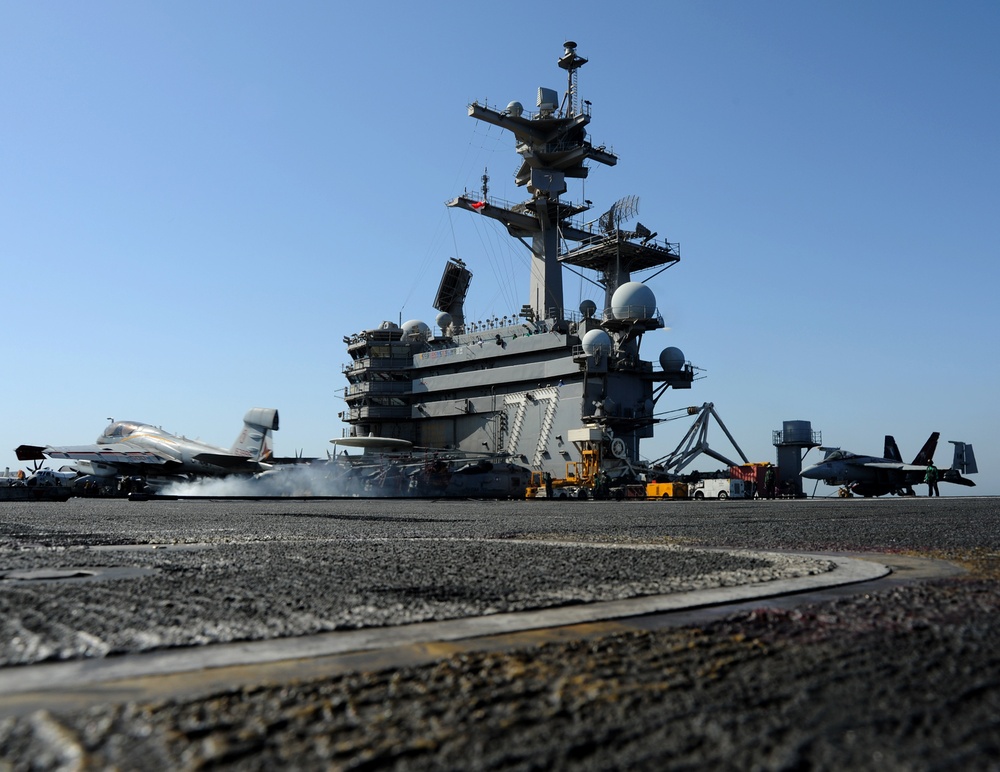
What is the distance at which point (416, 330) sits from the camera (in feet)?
208

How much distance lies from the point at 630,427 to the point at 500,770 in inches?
1856

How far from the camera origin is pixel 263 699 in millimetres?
2621

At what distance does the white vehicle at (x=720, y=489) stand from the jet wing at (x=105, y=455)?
31058 millimetres

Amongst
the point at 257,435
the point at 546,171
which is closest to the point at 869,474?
the point at 546,171

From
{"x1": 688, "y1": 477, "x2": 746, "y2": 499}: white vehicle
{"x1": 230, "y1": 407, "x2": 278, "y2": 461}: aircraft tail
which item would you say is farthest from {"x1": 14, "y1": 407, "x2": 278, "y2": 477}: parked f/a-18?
{"x1": 688, "y1": 477, "x2": 746, "y2": 499}: white vehicle

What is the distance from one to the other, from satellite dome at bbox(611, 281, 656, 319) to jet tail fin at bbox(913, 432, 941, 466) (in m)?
24.5

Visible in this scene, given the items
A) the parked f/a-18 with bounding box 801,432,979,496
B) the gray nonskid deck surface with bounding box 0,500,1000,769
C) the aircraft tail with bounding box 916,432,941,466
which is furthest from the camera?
the aircraft tail with bounding box 916,432,941,466

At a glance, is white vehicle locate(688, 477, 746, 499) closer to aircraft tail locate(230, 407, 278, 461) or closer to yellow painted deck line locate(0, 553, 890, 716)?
aircraft tail locate(230, 407, 278, 461)

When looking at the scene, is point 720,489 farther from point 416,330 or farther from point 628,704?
point 628,704

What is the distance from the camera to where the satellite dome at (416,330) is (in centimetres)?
6291

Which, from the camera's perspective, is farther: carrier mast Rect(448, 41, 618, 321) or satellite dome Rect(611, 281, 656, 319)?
carrier mast Rect(448, 41, 618, 321)

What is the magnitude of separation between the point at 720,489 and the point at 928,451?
71.7 ft

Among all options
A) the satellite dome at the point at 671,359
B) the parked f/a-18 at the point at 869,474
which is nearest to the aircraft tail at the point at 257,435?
the satellite dome at the point at 671,359

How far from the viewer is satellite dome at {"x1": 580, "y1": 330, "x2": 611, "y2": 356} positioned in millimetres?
46188
